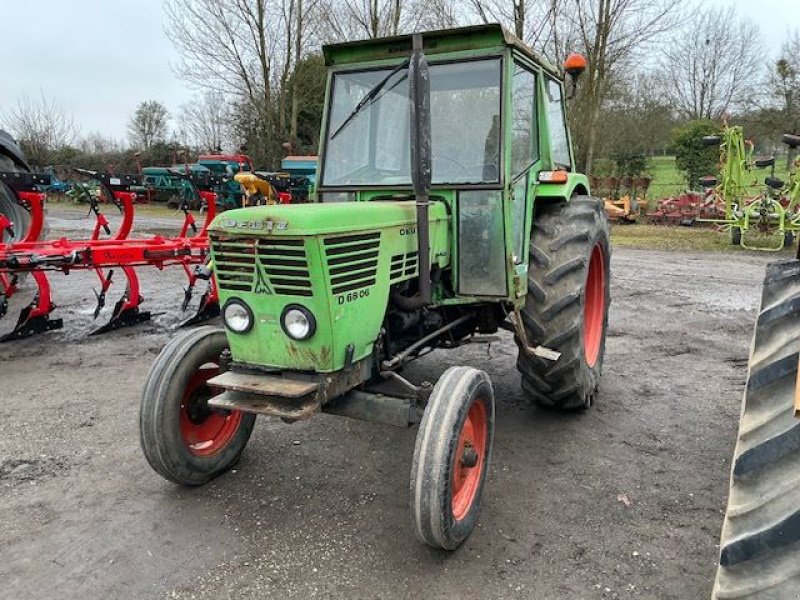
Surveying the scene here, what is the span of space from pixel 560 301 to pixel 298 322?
157 centimetres

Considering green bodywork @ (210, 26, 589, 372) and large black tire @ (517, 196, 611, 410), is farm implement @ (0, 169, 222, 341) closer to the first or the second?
green bodywork @ (210, 26, 589, 372)

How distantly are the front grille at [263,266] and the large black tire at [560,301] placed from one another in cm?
152

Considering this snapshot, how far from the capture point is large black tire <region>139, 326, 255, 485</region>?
295cm

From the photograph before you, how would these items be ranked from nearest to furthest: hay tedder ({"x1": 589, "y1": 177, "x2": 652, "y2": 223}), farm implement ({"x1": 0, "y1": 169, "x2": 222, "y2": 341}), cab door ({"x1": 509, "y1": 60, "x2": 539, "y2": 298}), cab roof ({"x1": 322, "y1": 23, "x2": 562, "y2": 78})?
cab roof ({"x1": 322, "y1": 23, "x2": 562, "y2": 78})
cab door ({"x1": 509, "y1": 60, "x2": 539, "y2": 298})
farm implement ({"x1": 0, "y1": 169, "x2": 222, "y2": 341})
hay tedder ({"x1": 589, "y1": 177, "x2": 652, "y2": 223})

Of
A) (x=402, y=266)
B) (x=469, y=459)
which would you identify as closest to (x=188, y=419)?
(x=402, y=266)

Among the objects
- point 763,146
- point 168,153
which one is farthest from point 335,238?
point 168,153

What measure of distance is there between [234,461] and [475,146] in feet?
6.79

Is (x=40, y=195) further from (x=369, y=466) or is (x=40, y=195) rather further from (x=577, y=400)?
(x=577, y=400)

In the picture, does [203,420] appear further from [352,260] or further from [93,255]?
[93,255]

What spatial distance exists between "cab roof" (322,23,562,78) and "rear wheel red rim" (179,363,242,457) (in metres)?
1.89

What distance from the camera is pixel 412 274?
3.10m

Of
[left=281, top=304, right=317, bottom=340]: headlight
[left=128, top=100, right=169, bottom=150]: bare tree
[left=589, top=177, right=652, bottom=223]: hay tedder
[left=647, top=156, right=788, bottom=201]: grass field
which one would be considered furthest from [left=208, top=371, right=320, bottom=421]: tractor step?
[left=128, top=100, right=169, bottom=150]: bare tree

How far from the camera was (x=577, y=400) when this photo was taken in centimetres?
387

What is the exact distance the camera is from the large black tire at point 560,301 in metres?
3.54
